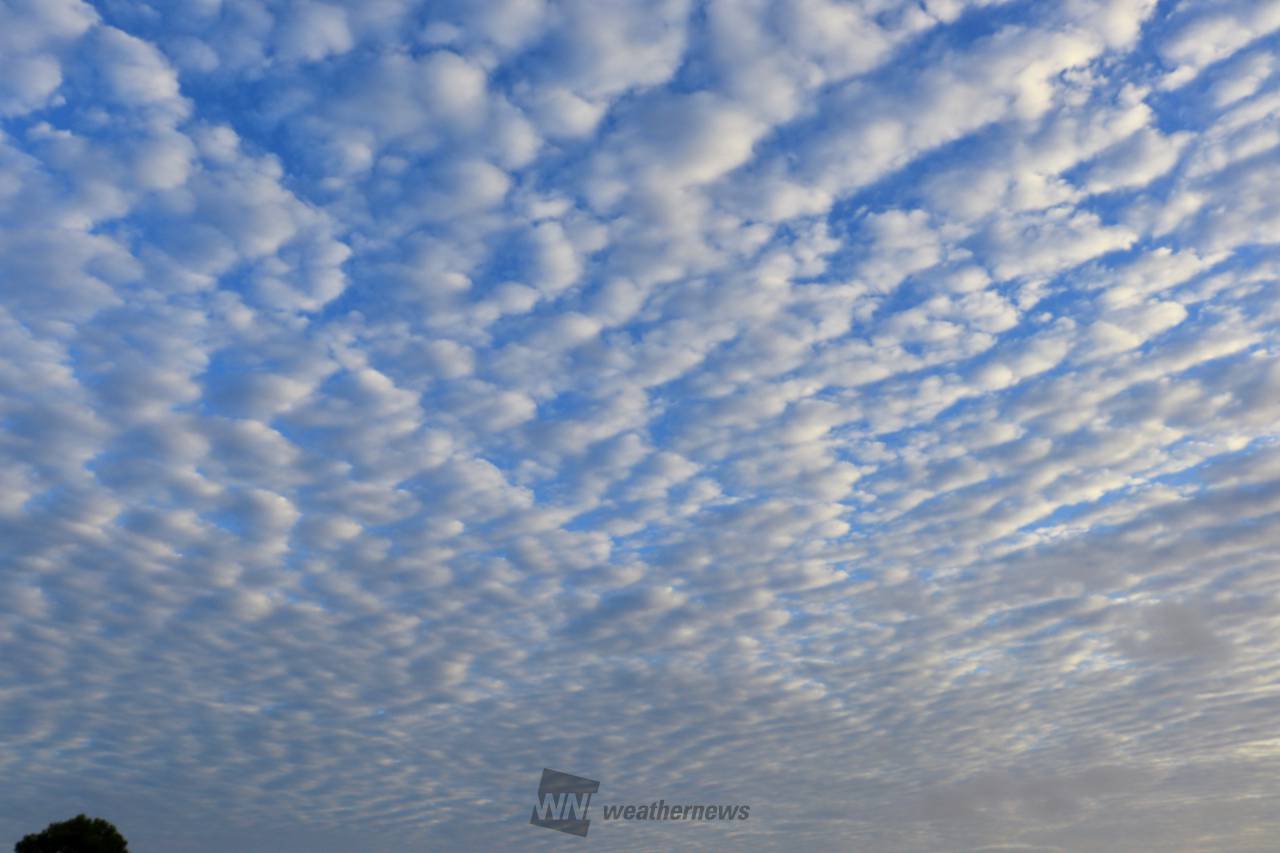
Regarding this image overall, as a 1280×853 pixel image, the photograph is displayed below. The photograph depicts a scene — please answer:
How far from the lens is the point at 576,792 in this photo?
298 feet

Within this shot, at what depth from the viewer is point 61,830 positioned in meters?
97.6

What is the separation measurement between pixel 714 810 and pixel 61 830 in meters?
77.9

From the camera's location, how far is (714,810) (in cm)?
8638

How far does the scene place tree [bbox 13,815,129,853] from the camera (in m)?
96.3

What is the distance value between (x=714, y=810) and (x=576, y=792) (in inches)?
612

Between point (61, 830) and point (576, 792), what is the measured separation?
206ft

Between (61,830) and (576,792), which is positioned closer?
(576,792)

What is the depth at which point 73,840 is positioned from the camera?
317 feet

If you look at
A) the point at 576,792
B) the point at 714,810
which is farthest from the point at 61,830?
the point at 714,810

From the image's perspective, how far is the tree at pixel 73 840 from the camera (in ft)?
316

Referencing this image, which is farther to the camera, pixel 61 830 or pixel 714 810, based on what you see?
pixel 61 830

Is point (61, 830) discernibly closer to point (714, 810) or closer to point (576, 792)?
point (576, 792)
